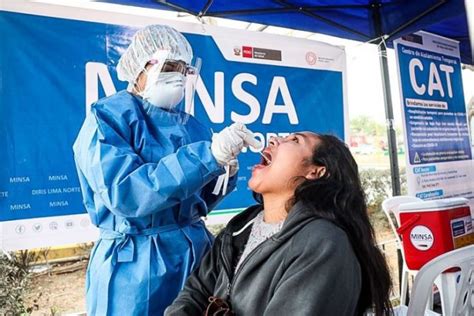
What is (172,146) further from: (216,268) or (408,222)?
(408,222)

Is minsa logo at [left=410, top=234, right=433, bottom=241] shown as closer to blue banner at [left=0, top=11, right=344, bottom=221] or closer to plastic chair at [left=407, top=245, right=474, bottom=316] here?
plastic chair at [left=407, top=245, right=474, bottom=316]

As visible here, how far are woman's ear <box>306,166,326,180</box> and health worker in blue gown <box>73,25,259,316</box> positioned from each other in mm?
190

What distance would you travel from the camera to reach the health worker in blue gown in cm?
98

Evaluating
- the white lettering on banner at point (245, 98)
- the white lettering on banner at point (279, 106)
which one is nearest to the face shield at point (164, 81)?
the white lettering on banner at point (245, 98)

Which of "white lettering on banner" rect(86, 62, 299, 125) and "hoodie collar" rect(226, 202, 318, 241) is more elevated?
"white lettering on banner" rect(86, 62, 299, 125)

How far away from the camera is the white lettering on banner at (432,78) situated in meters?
3.05

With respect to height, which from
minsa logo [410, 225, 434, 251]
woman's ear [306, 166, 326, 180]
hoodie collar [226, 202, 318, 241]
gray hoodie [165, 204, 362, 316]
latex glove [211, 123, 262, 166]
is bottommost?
minsa logo [410, 225, 434, 251]

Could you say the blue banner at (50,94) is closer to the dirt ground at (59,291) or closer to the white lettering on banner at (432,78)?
the dirt ground at (59,291)

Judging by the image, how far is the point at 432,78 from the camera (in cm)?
324

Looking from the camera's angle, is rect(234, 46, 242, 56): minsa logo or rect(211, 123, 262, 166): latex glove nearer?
rect(211, 123, 262, 166): latex glove

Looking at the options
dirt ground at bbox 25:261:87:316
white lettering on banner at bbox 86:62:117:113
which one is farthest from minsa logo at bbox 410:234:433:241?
dirt ground at bbox 25:261:87:316

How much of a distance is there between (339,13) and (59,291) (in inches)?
115

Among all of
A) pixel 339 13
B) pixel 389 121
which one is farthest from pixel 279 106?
pixel 389 121

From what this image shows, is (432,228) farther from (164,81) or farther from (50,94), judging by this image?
(50,94)
